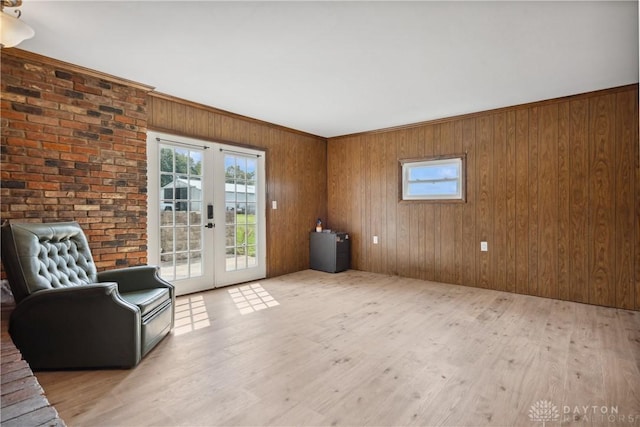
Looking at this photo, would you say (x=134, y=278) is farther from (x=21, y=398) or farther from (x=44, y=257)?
(x=21, y=398)

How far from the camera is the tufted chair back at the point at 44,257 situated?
225 cm

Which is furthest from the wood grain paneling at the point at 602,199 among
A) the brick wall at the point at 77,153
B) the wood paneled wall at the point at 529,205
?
the brick wall at the point at 77,153

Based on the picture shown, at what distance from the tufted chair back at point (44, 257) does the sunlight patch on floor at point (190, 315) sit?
85 centimetres

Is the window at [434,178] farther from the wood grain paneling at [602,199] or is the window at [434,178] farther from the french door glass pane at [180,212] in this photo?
the french door glass pane at [180,212]

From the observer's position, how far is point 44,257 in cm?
247

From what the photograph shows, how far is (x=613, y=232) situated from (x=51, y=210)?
5661 mm

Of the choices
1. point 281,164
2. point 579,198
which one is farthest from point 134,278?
point 579,198

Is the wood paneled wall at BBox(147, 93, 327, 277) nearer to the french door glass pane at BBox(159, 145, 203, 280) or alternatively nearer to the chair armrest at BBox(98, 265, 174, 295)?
the french door glass pane at BBox(159, 145, 203, 280)

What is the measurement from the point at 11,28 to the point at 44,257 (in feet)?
5.01

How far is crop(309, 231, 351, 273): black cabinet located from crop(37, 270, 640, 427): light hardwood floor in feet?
6.18

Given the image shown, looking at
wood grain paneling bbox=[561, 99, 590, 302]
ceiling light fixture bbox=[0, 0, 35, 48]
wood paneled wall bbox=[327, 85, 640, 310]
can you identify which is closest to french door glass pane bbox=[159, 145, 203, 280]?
ceiling light fixture bbox=[0, 0, 35, 48]

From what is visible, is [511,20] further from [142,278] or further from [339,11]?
[142,278]

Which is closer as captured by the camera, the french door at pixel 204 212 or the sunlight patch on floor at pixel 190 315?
the sunlight patch on floor at pixel 190 315

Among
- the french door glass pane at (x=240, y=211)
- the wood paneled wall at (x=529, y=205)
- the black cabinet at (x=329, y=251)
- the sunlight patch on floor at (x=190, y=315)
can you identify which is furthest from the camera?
the black cabinet at (x=329, y=251)
